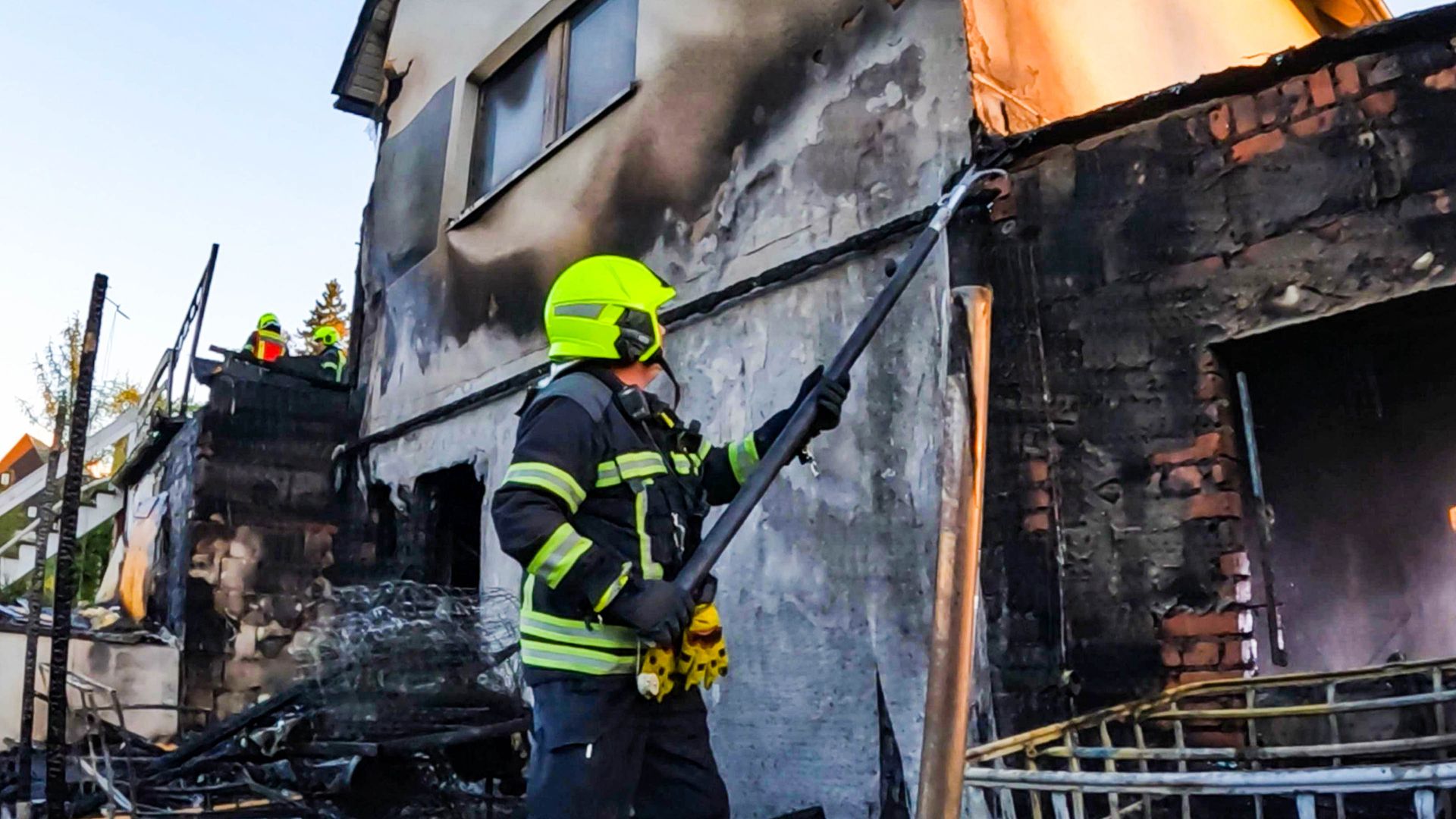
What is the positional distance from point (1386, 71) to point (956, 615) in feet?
7.13

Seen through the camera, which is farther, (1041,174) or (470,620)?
(470,620)

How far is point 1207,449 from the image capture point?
3.19 metres

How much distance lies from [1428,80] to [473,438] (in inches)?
205

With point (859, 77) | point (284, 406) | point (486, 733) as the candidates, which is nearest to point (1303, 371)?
point (859, 77)

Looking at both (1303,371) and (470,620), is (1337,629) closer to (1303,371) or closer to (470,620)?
(1303,371)

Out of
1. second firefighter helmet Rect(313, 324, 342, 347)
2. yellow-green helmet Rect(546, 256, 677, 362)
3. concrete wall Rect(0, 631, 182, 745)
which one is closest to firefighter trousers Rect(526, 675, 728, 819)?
yellow-green helmet Rect(546, 256, 677, 362)

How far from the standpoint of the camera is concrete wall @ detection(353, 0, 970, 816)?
380cm

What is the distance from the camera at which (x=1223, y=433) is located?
3.18 m

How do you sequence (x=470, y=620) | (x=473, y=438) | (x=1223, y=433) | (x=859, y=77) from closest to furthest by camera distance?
(x=1223, y=433) → (x=859, y=77) → (x=470, y=620) → (x=473, y=438)

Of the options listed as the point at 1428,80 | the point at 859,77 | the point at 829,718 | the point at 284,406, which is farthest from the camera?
the point at 284,406

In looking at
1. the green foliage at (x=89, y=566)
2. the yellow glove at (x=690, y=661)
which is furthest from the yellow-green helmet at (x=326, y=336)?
the yellow glove at (x=690, y=661)

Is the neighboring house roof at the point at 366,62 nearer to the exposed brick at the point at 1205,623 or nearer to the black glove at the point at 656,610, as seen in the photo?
the black glove at the point at 656,610

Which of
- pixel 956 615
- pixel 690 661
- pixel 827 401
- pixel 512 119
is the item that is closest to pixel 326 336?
pixel 512 119

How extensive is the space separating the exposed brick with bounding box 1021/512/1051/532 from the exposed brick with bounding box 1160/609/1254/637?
460 mm
